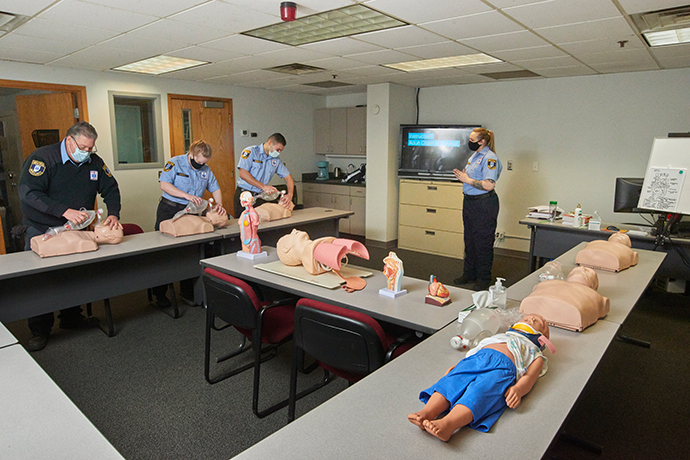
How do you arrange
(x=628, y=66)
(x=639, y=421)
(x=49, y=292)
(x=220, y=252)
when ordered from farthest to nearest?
(x=628, y=66) → (x=220, y=252) → (x=49, y=292) → (x=639, y=421)

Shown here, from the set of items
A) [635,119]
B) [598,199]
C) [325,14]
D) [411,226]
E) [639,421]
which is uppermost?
[325,14]

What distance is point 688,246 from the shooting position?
355 cm

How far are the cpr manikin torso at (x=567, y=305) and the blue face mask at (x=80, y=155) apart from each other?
3.02 metres

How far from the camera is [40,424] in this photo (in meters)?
1.23

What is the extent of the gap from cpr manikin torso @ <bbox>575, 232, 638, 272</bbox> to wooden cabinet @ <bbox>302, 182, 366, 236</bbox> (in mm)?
4470

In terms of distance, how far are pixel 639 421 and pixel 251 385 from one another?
2.22 metres

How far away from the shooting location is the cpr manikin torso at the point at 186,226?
350 centimetres

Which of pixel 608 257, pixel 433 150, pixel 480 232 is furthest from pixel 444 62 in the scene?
pixel 608 257

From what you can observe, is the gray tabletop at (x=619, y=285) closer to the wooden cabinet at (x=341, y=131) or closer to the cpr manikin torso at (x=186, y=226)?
the cpr manikin torso at (x=186, y=226)

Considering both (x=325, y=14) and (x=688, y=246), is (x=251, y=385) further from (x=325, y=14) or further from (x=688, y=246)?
(x=688, y=246)

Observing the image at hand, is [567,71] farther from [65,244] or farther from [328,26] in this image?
[65,244]

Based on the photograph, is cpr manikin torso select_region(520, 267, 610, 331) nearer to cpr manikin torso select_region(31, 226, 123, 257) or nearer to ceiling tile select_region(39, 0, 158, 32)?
cpr manikin torso select_region(31, 226, 123, 257)

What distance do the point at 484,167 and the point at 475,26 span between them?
1.55 metres

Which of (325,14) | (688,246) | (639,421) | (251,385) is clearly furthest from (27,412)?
(688,246)
